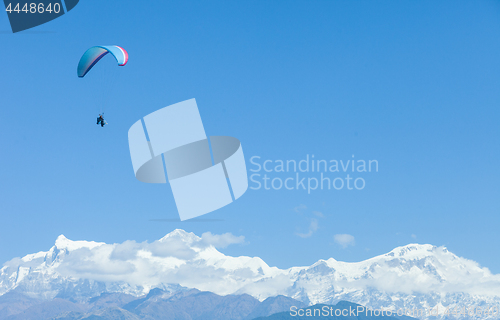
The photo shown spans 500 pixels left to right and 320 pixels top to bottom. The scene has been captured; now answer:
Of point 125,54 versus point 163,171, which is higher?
point 125,54

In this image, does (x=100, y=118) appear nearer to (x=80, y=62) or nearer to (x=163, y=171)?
(x=80, y=62)

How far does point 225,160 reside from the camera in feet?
270

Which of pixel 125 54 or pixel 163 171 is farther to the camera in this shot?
pixel 163 171

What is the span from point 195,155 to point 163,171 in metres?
5.63

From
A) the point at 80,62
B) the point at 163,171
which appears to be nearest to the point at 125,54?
the point at 80,62

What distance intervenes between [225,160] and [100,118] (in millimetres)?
18821

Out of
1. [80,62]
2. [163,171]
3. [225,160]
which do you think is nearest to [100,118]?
[80,62]

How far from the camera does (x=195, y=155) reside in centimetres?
8625

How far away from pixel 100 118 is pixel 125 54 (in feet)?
31.9

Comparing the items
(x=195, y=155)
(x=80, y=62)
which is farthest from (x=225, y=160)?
(x=80, y=62)

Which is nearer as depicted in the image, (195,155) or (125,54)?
(125,54)

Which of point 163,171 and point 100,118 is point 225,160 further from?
point 100,118

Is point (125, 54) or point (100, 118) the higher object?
point (125, 54)

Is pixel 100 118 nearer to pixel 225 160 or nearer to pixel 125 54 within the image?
pixel 125 54
